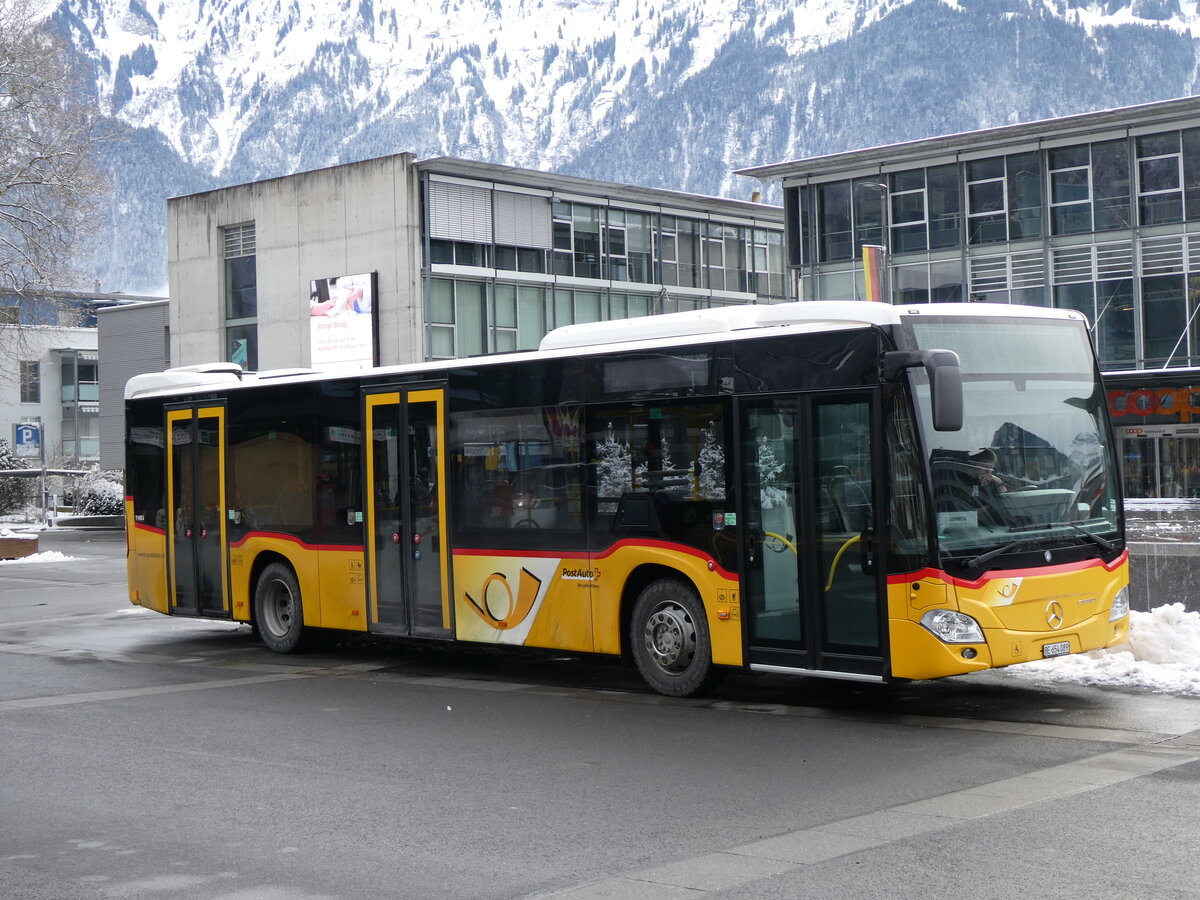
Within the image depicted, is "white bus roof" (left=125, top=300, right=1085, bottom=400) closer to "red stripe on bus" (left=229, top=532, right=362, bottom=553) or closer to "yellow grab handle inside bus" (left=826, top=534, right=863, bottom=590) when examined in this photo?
"yellow grab handle inside bus" (left=826, top=534, right=863, bottom=590)

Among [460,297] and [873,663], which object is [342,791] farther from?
[460,297]

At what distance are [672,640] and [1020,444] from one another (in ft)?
9.76

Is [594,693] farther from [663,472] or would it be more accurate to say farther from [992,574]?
[992,574]

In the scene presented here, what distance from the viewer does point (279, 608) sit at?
15609 mm

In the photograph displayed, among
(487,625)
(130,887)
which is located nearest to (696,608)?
(487,625)

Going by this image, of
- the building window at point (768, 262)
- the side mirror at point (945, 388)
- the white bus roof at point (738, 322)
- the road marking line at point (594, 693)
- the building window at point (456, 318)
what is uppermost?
the building window at point (768, 262)

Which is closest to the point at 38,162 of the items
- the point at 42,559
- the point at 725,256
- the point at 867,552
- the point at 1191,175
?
the point at 42,559

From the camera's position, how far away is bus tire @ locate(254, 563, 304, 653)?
1520 cm

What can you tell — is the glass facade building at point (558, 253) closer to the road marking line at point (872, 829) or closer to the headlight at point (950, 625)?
the headlight at point (950, 625)

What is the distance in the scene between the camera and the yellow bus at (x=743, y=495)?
10.0 metres

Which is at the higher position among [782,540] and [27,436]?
Answer: [27,436]

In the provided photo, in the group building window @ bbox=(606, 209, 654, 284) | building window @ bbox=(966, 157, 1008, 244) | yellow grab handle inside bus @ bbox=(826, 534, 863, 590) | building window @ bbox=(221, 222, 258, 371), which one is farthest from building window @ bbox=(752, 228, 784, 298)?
yellow grab handle inside bus @ bbox=(826, 534, 863, 590)

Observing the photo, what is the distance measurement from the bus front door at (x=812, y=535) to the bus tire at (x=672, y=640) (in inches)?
21.0

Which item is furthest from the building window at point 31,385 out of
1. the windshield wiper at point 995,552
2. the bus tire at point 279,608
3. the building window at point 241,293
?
the windshield wiper at point 995,552
